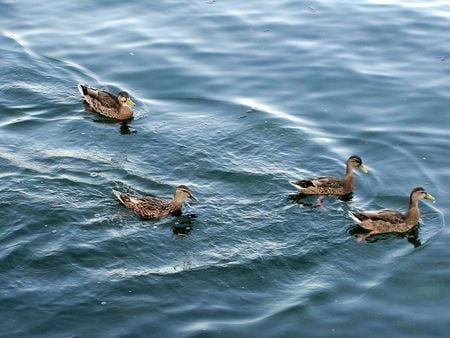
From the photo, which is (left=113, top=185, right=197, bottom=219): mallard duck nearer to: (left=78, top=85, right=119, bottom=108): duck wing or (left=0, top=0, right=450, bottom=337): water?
(left=0, top=0, right=450, bottom=337): water

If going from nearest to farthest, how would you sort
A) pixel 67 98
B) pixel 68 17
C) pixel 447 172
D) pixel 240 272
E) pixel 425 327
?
pixel 425 327
pixel 240 272
pixel 447 172
pixel 67 98
pixel 68 17

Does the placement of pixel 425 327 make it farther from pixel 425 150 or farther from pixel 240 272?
pixel 425 150

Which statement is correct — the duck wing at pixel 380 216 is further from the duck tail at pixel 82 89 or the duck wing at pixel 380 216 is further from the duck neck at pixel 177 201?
the duck tail at pixel 82 89

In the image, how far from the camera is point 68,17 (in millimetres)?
25781

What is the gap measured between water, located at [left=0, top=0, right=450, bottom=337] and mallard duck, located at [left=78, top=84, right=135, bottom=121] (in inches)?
10.5

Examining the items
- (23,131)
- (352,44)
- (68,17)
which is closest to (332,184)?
(23,131)

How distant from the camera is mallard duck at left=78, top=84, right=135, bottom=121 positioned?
19312 mm

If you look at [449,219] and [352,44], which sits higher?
[352,44]

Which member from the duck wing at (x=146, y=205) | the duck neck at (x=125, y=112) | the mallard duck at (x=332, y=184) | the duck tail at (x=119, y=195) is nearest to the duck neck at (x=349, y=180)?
the mallard duck at (x=332, y=184)

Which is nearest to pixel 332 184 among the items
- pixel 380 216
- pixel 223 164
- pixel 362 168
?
pixel 362 168

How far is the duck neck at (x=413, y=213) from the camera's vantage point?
15.4 metres

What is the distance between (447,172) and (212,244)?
217 inches

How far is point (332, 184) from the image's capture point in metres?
16.2

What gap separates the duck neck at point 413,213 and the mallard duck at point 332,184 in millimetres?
1373
